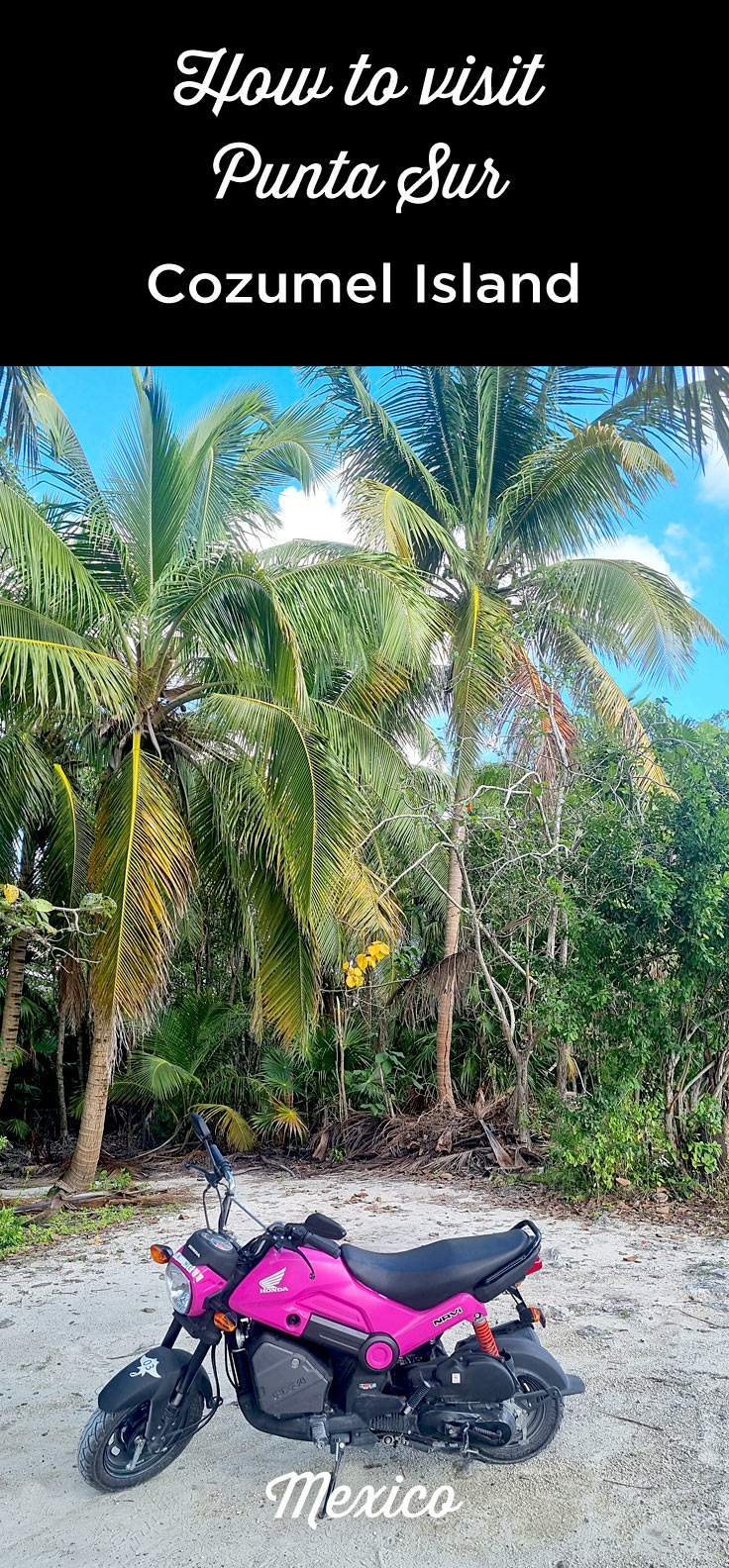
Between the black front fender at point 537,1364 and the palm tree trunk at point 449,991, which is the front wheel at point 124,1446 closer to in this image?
the black front fender at point 537,1364

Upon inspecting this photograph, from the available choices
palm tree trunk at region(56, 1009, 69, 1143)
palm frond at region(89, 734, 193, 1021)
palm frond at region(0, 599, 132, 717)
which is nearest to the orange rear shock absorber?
palm frond at region(89, 734, 193, 1021)

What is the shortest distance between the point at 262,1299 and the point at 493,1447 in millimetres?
877

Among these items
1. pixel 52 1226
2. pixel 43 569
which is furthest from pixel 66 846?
pixel 52 1226

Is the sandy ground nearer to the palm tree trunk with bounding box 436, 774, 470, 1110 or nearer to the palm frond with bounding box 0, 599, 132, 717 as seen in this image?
the palm frond with bounding box 0, 599, 132, 717

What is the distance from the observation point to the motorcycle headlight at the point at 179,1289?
9.23ft

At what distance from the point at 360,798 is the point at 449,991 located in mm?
2321

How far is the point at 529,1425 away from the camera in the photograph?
9.85 feet

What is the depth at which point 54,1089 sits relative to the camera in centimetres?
1134

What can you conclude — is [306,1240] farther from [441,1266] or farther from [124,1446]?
[124,1446]

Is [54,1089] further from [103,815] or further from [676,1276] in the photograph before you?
[676,1276]

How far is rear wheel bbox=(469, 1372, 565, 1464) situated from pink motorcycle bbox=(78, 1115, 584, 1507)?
0.6 inches

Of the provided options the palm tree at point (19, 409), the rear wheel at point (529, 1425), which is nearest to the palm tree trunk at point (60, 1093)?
the palm tree at point (19, 409)

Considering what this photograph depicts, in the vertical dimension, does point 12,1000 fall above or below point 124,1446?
above
